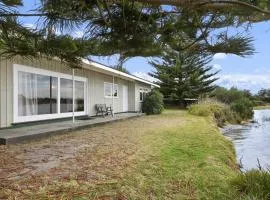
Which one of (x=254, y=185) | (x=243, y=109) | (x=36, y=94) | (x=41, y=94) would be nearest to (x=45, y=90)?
(x=41, y=94)

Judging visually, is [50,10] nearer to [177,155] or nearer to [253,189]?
[253,189]

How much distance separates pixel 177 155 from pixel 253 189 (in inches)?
118

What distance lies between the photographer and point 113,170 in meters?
6.36

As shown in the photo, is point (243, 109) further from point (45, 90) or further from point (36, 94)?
point (36, 94)

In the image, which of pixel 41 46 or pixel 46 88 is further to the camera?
pixel 46 88

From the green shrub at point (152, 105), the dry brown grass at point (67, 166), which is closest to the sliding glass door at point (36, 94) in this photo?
the dry brown grass at point (67, 166)

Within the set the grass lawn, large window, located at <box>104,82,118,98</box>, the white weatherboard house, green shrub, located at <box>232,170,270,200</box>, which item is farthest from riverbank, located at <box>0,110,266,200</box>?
large window, located at <box>104,82,118,98</box>

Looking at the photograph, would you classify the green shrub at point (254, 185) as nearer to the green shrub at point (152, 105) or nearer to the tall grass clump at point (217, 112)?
the tall grass clump at point (217, 112)

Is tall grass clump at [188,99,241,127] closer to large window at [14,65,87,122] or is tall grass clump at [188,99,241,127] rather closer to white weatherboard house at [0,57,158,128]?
white weatherboard house at [0,57,158,128]

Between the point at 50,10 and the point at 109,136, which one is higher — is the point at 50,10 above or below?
above

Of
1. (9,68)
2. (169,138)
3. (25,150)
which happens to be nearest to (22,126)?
(9,68)

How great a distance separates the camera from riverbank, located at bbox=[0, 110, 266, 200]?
513 centimetres

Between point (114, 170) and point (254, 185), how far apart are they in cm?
230

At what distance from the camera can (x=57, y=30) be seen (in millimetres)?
3992
